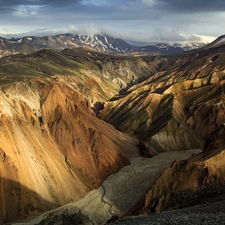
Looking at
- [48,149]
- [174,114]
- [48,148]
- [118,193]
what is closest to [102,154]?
[48,148]

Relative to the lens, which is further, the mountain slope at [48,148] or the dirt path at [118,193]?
the mountain slope at [48,148]

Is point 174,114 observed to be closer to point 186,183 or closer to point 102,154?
point 102,154

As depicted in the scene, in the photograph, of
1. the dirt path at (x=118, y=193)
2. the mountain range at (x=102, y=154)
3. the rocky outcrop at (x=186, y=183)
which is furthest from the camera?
the dirt path at (x=118, y=193)

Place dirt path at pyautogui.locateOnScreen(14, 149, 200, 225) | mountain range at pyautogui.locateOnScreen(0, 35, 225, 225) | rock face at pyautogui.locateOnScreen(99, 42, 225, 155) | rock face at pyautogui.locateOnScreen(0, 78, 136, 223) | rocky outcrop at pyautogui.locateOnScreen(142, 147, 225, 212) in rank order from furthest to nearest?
rock face at pyautogui.locateOnScreen(99, 42, 225, 155) → rock face at pyautogui.locateOnScreen(0, 78, 136, 223) → dirt path at pyautogui.locateOnScreen(14, 149, 200, 225) → mountain range at pyautogui.locateOnScreen(0, 35, 225, 225) → rocky outcrop at pyautogui.locateOnScreen(142, 147, 225, 212)

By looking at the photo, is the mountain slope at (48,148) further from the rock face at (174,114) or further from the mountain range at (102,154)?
the rock face at (174,114)

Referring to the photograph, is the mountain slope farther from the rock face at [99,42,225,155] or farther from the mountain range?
the rock face at [99,42,225,155]

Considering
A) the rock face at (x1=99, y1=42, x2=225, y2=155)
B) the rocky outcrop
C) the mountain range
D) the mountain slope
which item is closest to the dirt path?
the mountain range

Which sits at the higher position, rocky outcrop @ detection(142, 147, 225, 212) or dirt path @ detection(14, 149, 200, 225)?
rocky outcrop @ detection(142, 147, 225, 212)

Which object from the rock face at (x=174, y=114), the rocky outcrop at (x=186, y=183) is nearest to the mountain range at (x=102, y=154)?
the rocky outcrop at (x=186, y=183)
